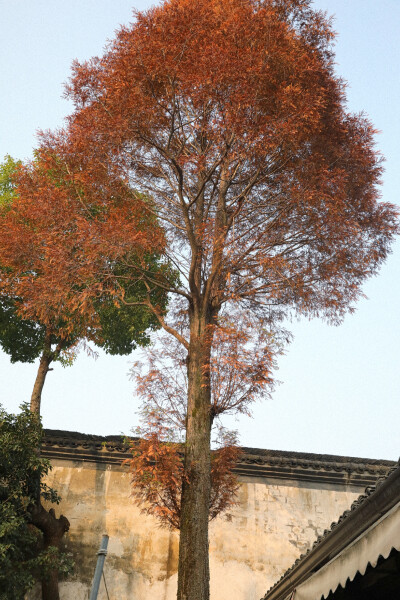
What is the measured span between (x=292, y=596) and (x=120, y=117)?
23.8 feet

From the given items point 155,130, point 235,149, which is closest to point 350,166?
point 235,149

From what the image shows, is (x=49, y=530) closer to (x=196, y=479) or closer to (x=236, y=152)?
(x=196, y=479)

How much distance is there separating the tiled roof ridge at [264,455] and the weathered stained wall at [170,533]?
387 millimetres

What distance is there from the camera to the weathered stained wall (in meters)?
12.1

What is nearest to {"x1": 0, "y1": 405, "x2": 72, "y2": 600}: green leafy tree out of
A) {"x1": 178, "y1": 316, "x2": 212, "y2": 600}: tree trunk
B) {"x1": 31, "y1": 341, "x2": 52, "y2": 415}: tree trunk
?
{"x1": 31, "y1": 341, "x2": 52, "y2": 415}: tree trunk

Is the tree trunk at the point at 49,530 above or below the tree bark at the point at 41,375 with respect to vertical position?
below

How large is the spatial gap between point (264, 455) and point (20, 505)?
19.3 feet

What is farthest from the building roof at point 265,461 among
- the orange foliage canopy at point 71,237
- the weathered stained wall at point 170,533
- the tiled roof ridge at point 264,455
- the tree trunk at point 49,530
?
the orange foliage canopy at point 71,237

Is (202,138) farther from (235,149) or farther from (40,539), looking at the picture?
(40,539)

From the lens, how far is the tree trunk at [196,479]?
723cm

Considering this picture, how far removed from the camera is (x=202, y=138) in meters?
9.96

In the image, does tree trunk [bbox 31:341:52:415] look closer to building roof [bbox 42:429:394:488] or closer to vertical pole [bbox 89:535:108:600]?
building roof [bbox 42:429:394:488]

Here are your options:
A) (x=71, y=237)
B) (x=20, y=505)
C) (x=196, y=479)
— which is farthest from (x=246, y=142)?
(x=20, y=505)

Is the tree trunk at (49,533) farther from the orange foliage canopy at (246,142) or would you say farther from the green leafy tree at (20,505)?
the orange foliage canopy at (246,142)
